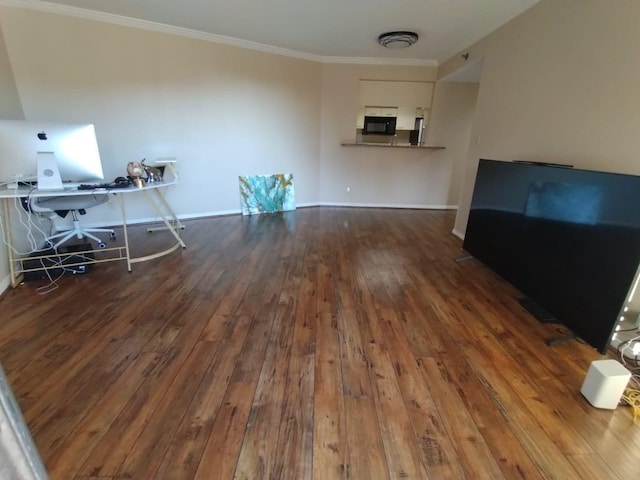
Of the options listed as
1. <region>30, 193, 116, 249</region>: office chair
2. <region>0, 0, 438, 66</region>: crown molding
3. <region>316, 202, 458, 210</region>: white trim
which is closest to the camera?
<region>30, 193, 116, 249</region>: office chair

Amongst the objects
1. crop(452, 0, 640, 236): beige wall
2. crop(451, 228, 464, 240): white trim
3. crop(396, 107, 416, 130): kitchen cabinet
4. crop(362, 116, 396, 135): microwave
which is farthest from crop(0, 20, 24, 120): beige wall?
crop(451, 228, 464, 240): white trim

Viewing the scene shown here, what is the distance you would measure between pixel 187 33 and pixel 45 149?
267 centimetres

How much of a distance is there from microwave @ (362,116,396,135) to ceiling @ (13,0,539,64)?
4.24ft

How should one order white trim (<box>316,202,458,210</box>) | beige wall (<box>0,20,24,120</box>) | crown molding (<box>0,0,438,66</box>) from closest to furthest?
beige wall (<box>0,20,24,120</box>) → crown molding (<box>0,0,438,66</box>) → white trim (<box>316,202,458,210</box>)

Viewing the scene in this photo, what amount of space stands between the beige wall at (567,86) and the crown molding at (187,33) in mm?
2105

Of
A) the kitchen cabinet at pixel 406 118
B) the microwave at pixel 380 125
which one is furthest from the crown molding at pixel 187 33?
the microwave at pixel 380 125

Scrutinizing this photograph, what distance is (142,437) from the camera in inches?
53.4

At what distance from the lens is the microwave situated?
5.64 meters

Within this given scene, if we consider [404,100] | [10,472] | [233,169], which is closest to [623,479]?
[10,472]

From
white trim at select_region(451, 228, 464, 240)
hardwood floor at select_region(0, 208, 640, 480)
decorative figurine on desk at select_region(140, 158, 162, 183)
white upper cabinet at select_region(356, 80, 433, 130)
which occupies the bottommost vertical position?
hardwood floor at select_region(0, 208, 640, 480)

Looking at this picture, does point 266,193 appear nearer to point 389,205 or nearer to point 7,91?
point 389,205

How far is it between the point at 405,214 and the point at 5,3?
5.92 metres

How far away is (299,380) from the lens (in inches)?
67.1

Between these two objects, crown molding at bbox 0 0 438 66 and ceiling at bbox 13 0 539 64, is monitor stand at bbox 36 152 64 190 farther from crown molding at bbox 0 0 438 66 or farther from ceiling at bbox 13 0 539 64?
crown molding at bbox 0 0 438 66
